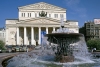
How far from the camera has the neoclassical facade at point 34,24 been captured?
59688 mm

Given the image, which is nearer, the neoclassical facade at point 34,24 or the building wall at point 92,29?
the neoclassical facade at point 34,24

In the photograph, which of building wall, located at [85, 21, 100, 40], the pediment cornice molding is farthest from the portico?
building wall, located at [85, 21, 100, 40]

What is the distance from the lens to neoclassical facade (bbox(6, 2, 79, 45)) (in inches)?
2350

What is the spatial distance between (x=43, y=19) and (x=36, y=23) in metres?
2.54

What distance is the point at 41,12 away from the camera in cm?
6462

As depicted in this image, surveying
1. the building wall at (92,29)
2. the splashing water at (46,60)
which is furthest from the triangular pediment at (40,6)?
the splashing water at (46,60)

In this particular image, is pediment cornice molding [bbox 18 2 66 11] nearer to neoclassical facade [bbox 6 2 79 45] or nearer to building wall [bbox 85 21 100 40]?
neoclassical facade [bbox 6 2 79 45]

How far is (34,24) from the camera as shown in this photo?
59594 mm

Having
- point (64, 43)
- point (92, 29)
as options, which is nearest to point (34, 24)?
point (92, 29)

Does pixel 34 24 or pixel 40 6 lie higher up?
pixel 40 6

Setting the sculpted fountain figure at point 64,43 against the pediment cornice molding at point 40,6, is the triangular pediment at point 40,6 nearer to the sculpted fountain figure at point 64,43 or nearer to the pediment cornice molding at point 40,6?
the pediment cornice molding at point 40,6

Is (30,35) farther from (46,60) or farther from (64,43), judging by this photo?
(64,43)

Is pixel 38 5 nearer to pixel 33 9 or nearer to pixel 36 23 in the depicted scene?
pixel 33 9

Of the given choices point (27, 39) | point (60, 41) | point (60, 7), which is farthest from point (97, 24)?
point (60, 41)
